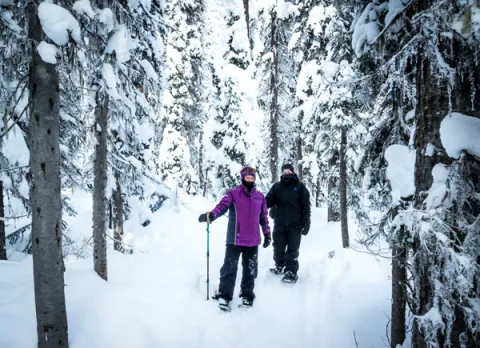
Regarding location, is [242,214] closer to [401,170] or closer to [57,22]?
[401,170]

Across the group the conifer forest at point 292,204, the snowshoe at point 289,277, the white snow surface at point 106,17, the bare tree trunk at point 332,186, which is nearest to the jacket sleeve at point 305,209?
the snowshoe at point 289,277

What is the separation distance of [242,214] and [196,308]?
2.12m

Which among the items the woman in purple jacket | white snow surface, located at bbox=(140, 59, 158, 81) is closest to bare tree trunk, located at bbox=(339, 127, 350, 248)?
the woman in purple jacket

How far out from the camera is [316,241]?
11.4 meters

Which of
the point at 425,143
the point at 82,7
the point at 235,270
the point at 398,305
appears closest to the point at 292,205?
the point at 235,270

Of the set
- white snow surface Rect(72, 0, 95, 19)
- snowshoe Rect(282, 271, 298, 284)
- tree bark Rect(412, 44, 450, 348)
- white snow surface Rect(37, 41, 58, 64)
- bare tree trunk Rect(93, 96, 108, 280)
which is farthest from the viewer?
snowshoe Rect(282, 271, 298, 284)

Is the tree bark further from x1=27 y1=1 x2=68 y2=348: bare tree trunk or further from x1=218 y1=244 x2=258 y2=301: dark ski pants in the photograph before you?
x1=27 y1=1 x2=68 y2=348: bare tree trunk

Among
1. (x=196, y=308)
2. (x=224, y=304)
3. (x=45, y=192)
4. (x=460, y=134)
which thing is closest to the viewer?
(x=460, y=134)

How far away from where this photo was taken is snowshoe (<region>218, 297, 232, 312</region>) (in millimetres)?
5816

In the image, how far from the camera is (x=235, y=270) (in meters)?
6.09

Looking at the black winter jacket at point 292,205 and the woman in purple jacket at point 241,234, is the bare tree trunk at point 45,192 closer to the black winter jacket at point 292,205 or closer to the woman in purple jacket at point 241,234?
the woman in purple jacket at point 241,234

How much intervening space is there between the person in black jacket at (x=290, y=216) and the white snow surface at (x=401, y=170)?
4030 millimetres

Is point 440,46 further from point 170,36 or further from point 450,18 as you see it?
point 170,36

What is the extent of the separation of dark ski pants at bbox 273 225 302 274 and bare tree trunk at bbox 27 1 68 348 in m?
4.96
